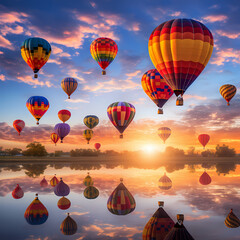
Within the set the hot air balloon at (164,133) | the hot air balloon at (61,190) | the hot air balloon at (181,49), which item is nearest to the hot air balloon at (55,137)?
the hot air balloon at (164,133)

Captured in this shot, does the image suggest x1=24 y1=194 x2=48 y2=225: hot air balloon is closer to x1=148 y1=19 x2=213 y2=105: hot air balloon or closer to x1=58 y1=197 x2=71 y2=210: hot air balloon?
x1=58 y1=197 x2=71 y2=210: hot air balloon

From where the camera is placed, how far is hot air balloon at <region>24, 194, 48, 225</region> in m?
10.4

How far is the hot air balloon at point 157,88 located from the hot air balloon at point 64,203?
1757 cm

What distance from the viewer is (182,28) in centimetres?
2027

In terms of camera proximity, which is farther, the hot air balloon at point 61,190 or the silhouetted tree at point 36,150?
the silhouetted tree at point 36,150

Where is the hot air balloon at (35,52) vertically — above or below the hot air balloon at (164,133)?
above

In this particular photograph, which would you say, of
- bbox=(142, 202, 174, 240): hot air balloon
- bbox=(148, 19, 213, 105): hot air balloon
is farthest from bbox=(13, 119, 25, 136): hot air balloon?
bbox=(142, 202, 174, 240): hot air balloon

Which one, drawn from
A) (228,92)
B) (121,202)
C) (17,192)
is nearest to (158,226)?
(121,202)

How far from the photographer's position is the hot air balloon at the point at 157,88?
28816 mm

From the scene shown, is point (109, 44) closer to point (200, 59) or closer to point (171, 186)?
point (200, 59)

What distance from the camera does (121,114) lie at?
33438mm

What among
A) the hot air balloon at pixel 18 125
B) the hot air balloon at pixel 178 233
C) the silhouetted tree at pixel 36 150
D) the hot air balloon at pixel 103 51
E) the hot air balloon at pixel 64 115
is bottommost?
the hot air balloon at pixel 178 233

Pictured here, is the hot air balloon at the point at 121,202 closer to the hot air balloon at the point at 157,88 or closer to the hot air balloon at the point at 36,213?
→ the hot air balloon at the point at 36,213

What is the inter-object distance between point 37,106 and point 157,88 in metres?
21.0
